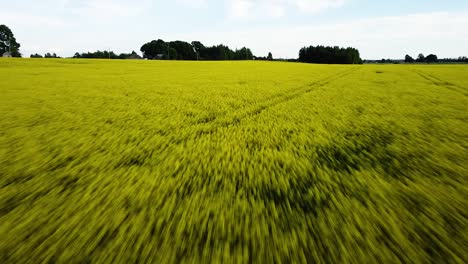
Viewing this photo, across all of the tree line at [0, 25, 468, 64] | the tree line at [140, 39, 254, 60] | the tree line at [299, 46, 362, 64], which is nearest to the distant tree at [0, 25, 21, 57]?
the tree line at [0, 25, 468, 64]

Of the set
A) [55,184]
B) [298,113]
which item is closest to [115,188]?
[55,184]

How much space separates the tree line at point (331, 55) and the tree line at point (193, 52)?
60.7ft

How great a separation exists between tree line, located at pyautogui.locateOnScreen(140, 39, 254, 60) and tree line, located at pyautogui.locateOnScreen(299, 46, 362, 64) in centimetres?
1850

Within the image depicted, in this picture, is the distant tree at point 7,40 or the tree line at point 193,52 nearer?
the distant tree at point 7,40

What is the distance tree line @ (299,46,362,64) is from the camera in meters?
74.3

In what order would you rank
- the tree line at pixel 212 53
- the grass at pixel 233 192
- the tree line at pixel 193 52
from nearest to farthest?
the grass at pixel 233 192, the tree line at pixel 212 53, the tree line at pixel 193 52

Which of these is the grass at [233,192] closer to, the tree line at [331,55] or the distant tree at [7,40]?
the tree line at [331,55]

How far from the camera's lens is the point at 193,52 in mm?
90562

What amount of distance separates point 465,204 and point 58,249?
238 cm

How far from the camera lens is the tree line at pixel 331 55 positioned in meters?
74.3

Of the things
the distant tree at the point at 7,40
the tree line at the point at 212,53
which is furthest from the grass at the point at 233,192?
the distant tree at the point at 7,40

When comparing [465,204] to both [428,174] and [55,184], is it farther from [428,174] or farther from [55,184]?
[55,184]

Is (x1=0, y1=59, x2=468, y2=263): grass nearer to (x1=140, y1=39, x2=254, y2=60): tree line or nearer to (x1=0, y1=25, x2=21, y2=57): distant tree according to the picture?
(x1=140, y1=39, x2=254, y2=60): tree line

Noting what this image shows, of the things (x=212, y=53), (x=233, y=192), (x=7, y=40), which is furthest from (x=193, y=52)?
(x=233, y=192)
